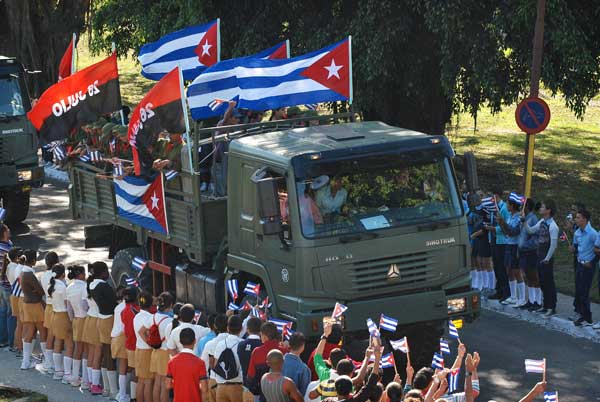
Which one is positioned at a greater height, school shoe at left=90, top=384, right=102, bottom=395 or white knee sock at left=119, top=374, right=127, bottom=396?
white knee sock at left=119, top=374, right=127, bottom=396

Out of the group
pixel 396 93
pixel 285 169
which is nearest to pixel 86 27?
pixel 396 93

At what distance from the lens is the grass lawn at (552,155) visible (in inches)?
938

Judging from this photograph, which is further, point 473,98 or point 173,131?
point 473,98

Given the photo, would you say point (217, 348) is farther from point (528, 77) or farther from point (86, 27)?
point (86, 27)

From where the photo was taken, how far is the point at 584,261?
14789mm

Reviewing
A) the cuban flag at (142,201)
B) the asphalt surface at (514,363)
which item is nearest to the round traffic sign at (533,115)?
the asphalt surface at (514,363)

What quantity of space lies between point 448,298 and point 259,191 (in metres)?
2.45

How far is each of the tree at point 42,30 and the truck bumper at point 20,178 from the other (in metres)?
9.15

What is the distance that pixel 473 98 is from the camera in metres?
23.6

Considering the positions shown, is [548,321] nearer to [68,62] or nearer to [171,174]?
[171,174]

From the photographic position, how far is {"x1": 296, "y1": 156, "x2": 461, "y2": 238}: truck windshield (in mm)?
12461

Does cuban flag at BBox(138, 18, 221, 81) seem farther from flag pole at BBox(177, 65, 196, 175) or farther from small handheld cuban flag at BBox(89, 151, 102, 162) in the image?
flag pole at BBox(177, 65, 196, 175)

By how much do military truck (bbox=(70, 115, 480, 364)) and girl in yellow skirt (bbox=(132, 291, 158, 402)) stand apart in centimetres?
151

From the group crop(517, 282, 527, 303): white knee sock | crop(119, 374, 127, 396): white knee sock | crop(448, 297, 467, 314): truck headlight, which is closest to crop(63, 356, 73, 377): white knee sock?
crop(119, 374, 127, 396): white knee sock
